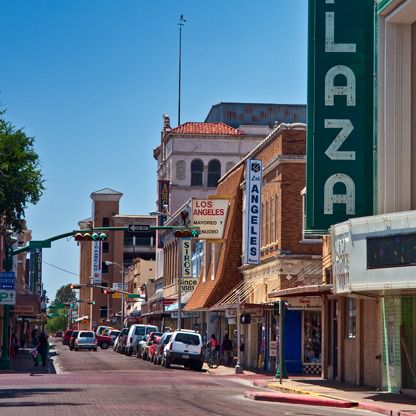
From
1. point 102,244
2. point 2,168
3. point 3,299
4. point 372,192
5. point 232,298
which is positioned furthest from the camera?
point 102,244

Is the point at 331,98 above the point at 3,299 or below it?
above

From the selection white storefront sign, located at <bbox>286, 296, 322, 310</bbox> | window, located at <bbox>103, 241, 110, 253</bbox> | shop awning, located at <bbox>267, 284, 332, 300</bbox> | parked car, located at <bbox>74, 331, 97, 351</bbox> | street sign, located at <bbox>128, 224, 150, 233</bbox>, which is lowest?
parked car, located at <bbox>74, 331, 97, 351</bbox>

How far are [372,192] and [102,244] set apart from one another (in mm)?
123623

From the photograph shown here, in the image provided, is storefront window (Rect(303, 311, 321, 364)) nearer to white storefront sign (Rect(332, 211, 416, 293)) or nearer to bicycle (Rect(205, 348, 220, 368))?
bicycle (Rect(205, 348, 220, 368))

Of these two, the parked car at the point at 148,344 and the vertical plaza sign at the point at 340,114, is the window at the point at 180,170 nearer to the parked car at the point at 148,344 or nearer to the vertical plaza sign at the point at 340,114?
the parked car at the point at 148,344

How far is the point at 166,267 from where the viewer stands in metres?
94.0

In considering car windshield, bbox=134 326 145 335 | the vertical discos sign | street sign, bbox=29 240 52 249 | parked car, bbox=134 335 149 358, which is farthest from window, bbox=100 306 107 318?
street sign, bbox=29 240 52 249

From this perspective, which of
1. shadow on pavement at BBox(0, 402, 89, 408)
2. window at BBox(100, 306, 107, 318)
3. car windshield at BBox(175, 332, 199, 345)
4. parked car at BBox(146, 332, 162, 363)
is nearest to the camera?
shadow on pavement at BBox(0, 402, 89, 408)

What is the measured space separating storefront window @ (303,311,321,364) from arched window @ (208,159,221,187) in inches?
1878

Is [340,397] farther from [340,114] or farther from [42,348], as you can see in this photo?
[42,348]

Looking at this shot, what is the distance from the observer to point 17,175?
51.3 meters

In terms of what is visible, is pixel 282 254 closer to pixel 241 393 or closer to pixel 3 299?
pixel 3 299

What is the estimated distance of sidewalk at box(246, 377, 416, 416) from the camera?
91.0 ft

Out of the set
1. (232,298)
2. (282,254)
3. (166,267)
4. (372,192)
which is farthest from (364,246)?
(166,267)
